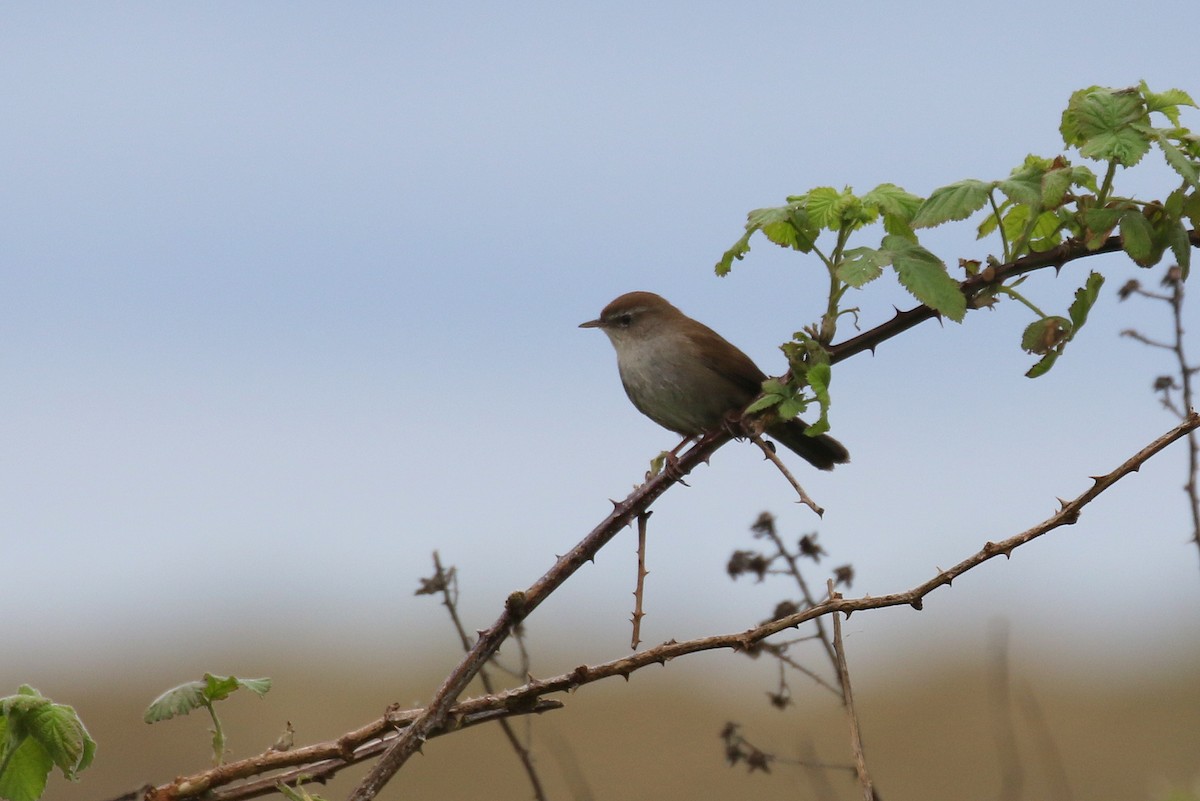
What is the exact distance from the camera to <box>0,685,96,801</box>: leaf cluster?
7.13 ft

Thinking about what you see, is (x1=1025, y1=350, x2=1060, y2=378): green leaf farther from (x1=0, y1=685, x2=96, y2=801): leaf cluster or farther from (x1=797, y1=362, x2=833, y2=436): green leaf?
(x1=0, y1=685, x2=96, y2=801): leaf cluster

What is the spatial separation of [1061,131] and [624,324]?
389cm

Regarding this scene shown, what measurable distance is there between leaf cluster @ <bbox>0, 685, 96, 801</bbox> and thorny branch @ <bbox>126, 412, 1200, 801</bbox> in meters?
0.16

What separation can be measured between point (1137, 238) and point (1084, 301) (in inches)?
7.6

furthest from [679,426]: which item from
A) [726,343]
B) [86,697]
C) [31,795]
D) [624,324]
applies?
[86,697]

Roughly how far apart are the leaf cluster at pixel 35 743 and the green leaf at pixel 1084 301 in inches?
77.1

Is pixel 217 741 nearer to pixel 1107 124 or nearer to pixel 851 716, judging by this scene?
pixel 851 716

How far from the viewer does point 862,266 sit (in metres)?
2.40

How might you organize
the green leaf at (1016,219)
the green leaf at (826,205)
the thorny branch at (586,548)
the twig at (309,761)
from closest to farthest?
the thorny branch at (586,548), the twig at (309,761), the green leaf at (826,205), the green leaf at (1016,219)

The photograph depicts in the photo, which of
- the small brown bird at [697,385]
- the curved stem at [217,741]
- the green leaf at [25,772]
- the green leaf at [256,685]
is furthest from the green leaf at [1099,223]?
the small brown bird at [697,385]

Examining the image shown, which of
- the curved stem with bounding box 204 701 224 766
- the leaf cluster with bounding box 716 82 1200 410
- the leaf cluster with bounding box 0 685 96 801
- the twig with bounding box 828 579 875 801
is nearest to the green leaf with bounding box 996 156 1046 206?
the leaf cluster with bounding box 716 82 1200 410

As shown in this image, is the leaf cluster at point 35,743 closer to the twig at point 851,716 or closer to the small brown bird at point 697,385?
the twig at point 851,716

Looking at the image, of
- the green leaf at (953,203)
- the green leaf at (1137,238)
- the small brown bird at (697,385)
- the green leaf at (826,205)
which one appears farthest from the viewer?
the small brown bird at (697,385)

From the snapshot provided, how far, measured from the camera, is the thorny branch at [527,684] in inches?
83.1
